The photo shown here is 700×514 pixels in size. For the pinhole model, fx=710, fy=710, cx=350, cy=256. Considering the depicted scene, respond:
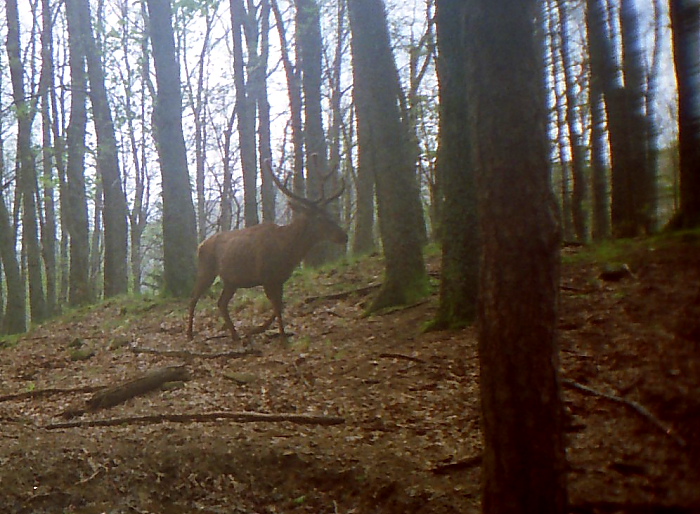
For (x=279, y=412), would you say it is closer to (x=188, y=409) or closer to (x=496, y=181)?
(x=188, y=409)

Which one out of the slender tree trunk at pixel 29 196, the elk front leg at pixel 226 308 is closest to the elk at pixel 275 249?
the elk front leg at pixel 226 308

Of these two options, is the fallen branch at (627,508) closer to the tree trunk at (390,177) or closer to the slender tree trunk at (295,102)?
the tree trunk at (390,177)

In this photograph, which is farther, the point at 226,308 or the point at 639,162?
the point at 226,308

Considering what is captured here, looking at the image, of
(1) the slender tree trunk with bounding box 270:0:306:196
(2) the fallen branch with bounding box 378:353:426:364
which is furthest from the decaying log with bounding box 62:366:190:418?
(1) the slender tree trunk with bounding box 270:0:306:196

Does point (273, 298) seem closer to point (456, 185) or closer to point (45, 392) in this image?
point (45, 392)

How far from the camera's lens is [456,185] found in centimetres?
805

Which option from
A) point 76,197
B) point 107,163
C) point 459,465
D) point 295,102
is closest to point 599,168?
point 459,465

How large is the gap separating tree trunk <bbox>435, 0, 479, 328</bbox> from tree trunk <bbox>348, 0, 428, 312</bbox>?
1663 millimetres

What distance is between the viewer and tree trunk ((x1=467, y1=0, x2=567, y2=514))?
10.7 feet

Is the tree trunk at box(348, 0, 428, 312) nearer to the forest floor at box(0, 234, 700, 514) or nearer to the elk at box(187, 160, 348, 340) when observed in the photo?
the forest floor at box(0, 234, 700, 514)

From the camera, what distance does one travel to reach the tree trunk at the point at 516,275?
129 inches

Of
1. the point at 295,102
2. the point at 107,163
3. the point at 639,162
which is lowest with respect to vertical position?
the point at 639,162

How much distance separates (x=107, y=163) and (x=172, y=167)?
224 inches

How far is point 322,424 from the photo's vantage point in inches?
251
